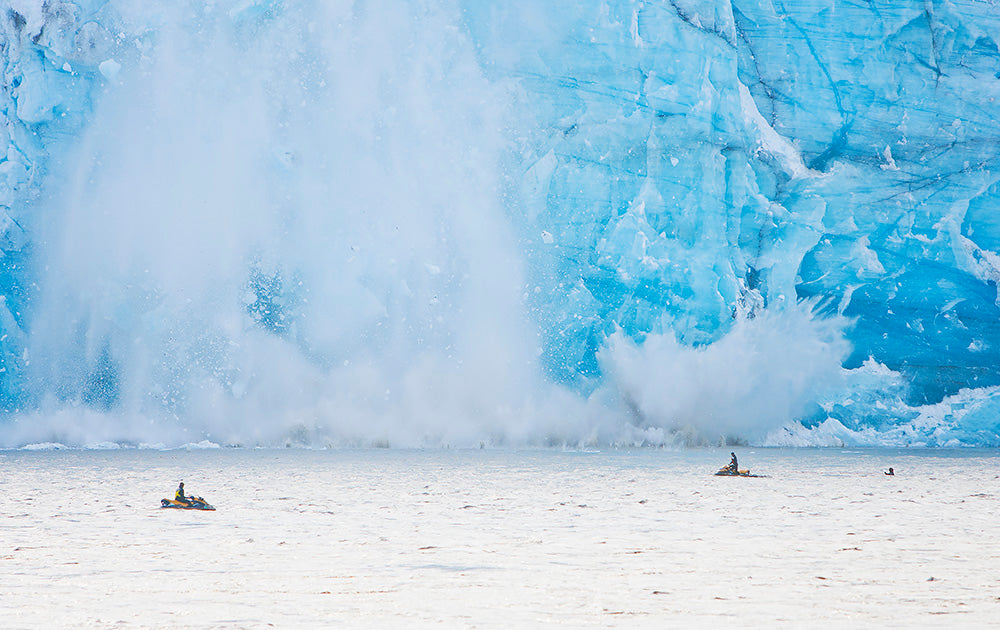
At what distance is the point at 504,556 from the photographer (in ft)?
26.9

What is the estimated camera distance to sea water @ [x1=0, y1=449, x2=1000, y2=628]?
19.2 ft

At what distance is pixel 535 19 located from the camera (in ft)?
98.4

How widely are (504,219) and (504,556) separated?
72.9 feet

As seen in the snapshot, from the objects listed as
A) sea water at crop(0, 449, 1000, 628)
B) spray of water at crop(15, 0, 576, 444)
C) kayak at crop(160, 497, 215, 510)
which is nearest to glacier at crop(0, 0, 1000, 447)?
spray of water at crop(15, 0, 576, 444)

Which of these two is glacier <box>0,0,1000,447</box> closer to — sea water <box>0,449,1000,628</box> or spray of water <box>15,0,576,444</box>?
spray of water <box>15,0,576,444</box>

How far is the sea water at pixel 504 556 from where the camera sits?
5.86 meters

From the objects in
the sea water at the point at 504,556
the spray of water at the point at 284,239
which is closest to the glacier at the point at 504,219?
the spray of water at the point at 284,239

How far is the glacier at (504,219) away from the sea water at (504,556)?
12.5m

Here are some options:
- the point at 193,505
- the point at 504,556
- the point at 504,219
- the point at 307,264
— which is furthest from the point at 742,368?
the point at 504,556

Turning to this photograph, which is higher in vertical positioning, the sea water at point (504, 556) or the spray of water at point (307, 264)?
the spray of water at point (307, 264)

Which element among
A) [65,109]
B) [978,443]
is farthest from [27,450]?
[978,443]

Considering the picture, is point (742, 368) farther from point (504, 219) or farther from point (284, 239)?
point (284, 239)

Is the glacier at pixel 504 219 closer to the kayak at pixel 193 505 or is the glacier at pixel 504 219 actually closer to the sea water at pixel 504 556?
the sea water at pixel 504 556

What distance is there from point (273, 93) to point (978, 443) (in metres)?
22.1
